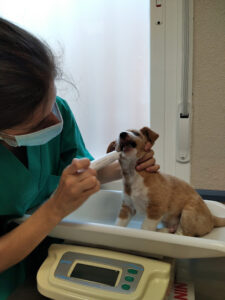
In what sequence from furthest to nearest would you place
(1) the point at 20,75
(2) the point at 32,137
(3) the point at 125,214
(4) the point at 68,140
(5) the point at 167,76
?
(5) the point at 167,76, (4) the point at 68,140, (3) the point at 125,214, (2) the point at 32,137, (1) the point at 20,75

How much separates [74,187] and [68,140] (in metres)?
0.40

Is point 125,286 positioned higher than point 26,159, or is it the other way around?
point 26,159

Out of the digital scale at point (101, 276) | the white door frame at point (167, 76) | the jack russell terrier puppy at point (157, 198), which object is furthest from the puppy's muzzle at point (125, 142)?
the white door frame at point (167, 76)

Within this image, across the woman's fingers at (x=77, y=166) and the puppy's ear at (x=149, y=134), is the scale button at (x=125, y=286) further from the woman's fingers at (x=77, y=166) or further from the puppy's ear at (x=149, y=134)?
the puppy's ear at (x=149, y=134)

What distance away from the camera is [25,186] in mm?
758

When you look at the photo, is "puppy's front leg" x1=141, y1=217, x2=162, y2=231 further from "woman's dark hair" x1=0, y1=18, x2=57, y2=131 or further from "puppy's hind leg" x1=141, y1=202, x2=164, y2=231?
"woman's dark hair" x1=0, y1=18, x2=57, y2=131

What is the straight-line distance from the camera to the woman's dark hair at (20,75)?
547 millimetres

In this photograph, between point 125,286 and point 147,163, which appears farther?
point 147,163

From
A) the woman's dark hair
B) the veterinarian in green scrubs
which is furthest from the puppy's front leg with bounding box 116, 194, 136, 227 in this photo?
the woman's dark hair

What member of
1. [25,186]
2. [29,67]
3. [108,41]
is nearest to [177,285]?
[25,186]

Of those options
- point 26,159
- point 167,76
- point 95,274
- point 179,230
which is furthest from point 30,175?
point 167,76

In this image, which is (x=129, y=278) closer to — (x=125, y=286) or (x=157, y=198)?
(x=125, y=286)

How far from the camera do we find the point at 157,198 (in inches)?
29.3

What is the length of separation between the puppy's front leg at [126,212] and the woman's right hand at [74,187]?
0.71 feet
